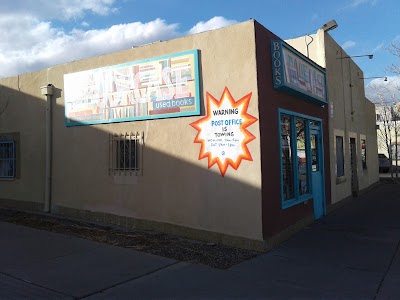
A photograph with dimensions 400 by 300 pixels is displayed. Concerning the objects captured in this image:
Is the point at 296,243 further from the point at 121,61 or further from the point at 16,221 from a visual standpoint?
the point at 16,221

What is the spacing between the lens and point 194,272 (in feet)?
19.5

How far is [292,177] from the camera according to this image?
9.02 m

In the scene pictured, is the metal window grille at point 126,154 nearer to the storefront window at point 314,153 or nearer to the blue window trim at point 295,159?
the blue window trim at point 295,159

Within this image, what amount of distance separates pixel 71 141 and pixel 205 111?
435cm

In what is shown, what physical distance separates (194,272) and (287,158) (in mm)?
3826

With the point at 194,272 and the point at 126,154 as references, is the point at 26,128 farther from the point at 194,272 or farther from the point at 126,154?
the point at 194,272

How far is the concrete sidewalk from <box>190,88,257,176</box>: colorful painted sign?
6.21ft

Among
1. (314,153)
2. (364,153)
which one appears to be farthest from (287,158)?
(364,153)

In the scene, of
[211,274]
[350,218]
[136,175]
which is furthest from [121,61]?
[350,218]

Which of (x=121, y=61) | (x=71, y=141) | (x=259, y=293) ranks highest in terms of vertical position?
(x=121, y=61)

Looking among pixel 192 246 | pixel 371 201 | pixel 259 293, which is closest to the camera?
pixel 259 293

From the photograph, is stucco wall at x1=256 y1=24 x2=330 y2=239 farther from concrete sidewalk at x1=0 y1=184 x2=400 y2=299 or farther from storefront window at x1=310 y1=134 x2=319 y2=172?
storefront window at x1=310 y1=134 x2=319 y2=172

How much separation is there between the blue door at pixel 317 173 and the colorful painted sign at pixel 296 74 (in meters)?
0.99

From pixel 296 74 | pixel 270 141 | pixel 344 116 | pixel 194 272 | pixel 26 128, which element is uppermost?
pixel 296 74
